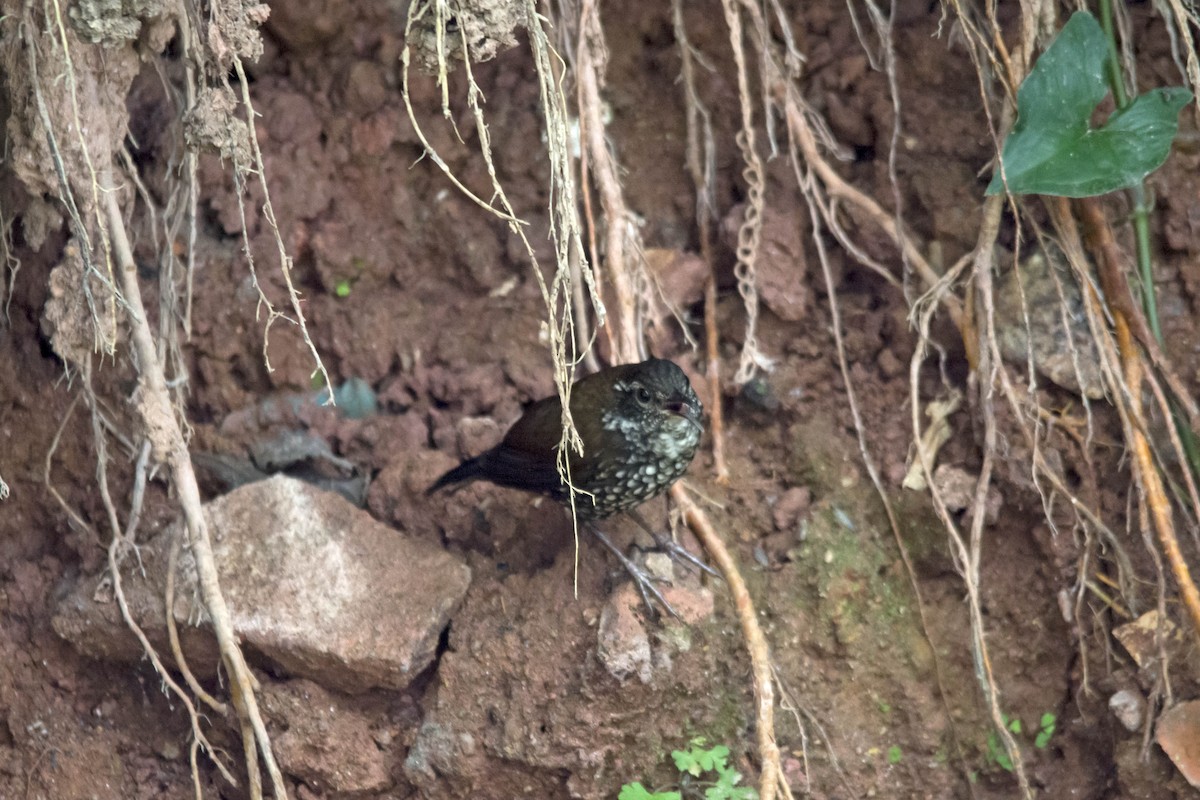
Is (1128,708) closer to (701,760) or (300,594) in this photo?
(701,760)

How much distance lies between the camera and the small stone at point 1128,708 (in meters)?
3.55

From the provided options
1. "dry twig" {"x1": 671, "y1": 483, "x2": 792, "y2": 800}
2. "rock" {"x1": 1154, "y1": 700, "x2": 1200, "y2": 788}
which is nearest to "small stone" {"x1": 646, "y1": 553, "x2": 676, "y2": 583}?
"dry twig" {"x1": 671, "y1": 483, "x2": 792, "y2": 800}

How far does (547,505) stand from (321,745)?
3.58ft

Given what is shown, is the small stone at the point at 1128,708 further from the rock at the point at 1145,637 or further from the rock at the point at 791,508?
the rock at the point at 791,508

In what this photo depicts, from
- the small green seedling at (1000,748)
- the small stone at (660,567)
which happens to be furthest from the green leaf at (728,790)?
the small green seedling at (1000,748)

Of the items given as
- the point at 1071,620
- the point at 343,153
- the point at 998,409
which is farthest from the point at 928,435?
the point at 343,153

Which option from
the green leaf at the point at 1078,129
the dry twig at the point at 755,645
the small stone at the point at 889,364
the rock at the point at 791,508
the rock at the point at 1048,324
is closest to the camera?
the dry twig at the point at 755,645

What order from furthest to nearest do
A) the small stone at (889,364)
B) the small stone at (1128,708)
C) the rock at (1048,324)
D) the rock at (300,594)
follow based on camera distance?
the small stone at (889,364) → the rock at (1048,324) → the rock at (300,594) → the small stone at (1128,708)

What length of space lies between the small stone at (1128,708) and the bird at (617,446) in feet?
4.27

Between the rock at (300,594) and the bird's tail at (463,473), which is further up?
the bird's tail at (463,473)

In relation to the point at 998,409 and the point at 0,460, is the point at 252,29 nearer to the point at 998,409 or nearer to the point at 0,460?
the point at 0,460

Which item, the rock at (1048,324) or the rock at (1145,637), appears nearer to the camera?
the rock at (1145,637)

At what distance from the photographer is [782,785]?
3150 mm

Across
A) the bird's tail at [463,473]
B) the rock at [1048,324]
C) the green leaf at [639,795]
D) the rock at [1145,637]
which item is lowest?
the green leaf at [639,795]
